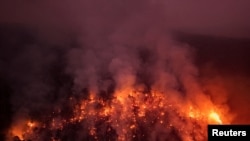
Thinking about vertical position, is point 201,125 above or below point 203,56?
below

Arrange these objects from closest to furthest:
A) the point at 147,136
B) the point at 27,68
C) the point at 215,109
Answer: the point at 147,136, the point at 215,109, the point at 27,68

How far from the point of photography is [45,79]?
15.7m

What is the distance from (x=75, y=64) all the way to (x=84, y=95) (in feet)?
5.02

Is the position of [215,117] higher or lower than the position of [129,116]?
higher

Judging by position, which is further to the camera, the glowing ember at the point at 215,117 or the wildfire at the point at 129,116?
the glowing ember at the point at 215,117

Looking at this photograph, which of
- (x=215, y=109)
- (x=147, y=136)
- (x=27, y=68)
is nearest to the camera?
(x=147, y=136)

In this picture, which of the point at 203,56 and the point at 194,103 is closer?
the point at 194,103

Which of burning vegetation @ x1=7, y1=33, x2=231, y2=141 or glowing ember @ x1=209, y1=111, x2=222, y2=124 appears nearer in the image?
burning vegetation @ x1=7, y1=33, x2=231, y2=141

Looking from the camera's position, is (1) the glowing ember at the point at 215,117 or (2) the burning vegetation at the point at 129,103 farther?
(1) the glowing ember at the point at 215,117

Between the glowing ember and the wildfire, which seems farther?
the glowing ember

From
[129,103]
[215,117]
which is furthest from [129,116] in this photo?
[215,117]

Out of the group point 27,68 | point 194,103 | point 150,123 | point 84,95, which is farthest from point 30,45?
point 194,103

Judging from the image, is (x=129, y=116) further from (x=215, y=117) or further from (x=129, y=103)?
(x=215, y=117)

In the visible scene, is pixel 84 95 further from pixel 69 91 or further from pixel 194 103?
pixel 194 103
